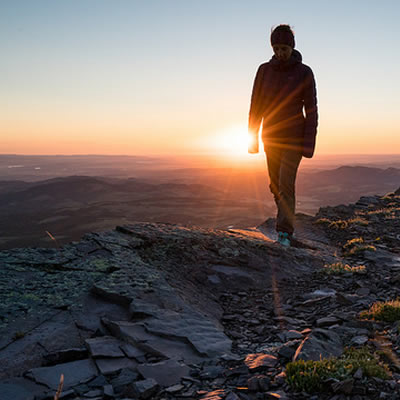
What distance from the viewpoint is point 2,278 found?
4.32 m

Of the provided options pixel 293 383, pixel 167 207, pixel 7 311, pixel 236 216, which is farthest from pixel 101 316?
pixel 167 207

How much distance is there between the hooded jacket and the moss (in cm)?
442

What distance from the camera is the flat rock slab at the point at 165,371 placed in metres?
2.78

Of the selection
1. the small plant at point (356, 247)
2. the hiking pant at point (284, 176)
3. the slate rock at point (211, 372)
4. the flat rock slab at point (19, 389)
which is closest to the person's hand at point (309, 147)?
the hiking pant at point (284, 176)

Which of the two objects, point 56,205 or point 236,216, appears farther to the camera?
point 56,205

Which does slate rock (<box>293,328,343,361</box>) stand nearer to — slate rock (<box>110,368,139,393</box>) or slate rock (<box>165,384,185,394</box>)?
slate rock (<box>165,384,185,394</box>)

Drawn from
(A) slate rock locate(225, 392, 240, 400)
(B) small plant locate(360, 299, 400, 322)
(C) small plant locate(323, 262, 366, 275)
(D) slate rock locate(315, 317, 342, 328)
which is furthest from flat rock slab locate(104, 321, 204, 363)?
(C) small plant locate(323, 262, 366, 275)

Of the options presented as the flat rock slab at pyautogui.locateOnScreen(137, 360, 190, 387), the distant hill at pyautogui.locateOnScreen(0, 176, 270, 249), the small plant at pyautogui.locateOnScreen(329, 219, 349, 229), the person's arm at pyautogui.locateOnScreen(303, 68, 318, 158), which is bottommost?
the distant hill at pyautogui.locateOnScreen(0, 176, 270, 249)

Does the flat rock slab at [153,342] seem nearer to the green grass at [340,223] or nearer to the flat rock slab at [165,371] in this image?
the flat rock slab at [165,371]

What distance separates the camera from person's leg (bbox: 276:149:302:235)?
6.87 metres

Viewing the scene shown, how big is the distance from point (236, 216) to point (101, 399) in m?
111

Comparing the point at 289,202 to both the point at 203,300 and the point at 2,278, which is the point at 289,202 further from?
the point at 2,278

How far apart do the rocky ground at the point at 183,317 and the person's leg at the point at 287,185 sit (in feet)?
2.45

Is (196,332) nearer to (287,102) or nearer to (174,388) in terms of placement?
(174,388)
